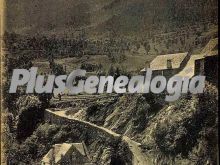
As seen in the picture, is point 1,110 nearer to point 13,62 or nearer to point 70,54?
point 13,62

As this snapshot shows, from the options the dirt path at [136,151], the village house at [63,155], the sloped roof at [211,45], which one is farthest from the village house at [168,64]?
the village house at [63,155]

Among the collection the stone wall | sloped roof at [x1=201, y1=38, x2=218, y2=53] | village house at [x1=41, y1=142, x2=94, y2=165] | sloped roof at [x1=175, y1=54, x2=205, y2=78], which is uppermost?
sloped roof at [x1=201, y1=38, x2=218, y2=53]

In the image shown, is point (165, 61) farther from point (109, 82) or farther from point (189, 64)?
point (109, 82)

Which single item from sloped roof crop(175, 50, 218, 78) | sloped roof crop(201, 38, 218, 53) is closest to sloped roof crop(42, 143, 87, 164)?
sloped roof crop(175, 50, 218, 78)

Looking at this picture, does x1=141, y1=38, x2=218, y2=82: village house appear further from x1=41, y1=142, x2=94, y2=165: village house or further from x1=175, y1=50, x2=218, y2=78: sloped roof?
x1=41, y1=142, x2=94, y2=165: village house

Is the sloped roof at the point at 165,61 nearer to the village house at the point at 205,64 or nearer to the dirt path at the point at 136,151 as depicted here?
the village house at the point at 205,64

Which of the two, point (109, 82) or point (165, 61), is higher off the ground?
point (165, 61)

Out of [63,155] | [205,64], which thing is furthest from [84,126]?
[205,64]

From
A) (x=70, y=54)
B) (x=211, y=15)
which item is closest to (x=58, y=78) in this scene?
(x=70, y=54)
